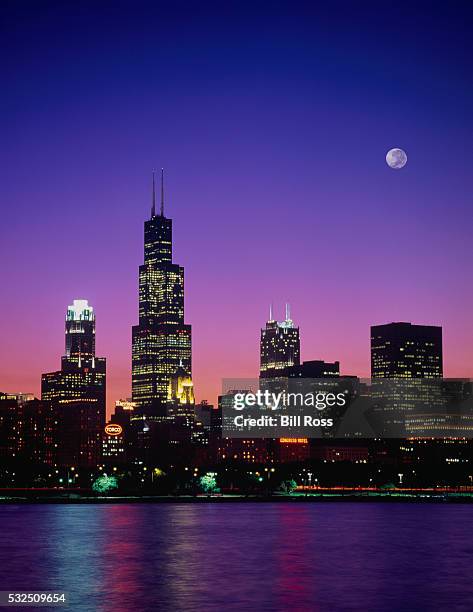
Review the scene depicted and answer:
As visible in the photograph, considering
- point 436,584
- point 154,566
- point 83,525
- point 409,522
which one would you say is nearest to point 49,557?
point 154,566

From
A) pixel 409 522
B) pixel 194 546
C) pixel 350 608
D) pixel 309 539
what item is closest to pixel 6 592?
pixel 350 608

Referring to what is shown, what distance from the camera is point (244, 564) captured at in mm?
80875

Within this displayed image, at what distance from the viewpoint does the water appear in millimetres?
61281

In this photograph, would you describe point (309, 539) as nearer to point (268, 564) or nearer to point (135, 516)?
point (268, 564)

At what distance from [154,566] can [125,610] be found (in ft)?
75.1

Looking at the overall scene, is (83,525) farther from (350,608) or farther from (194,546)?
(350,608)

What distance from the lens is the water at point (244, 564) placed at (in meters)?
61.3

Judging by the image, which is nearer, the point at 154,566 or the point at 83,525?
the point at 154,566

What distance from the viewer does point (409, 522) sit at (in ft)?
471

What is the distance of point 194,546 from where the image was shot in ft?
322

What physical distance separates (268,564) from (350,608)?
23.1m

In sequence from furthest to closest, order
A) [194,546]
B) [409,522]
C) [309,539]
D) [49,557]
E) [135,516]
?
[135,516] → [409,522] → [309,539] → [194,546] → [49,557]

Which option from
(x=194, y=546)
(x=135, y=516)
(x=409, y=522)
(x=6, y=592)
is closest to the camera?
(x=6, y=592)

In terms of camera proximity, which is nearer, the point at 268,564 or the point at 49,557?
the point at 268,564
